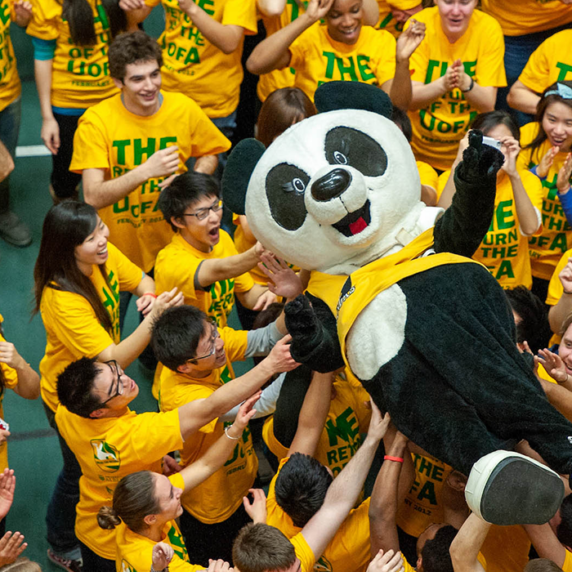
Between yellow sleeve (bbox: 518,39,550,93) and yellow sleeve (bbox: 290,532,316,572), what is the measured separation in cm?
260

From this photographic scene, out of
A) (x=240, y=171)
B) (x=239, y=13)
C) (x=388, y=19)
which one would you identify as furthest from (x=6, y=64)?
(x=240, y=171)

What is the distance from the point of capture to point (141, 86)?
139 inches

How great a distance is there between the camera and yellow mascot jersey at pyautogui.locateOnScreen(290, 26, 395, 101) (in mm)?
3875

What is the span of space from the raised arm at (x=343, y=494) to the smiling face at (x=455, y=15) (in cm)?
215

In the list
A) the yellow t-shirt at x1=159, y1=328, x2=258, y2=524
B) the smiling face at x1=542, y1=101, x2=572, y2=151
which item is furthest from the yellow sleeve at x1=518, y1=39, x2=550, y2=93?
the yellow t-shirt at x1=159, y1=328, x2=258, y2=524

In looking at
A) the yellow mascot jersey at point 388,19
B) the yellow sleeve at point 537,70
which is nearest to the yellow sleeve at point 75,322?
the yellow mascot jersey at point 388,19

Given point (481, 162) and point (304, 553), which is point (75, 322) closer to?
point (304, 553)

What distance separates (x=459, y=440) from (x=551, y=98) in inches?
81.8

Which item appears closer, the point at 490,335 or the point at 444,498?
the point at 490,335

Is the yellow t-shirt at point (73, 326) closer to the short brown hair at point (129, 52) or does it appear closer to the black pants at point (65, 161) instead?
the short brown hair at point (129, 52)

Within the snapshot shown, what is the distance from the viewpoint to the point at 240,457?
9.81ft

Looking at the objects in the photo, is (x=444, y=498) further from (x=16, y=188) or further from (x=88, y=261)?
(x=16, y=188)

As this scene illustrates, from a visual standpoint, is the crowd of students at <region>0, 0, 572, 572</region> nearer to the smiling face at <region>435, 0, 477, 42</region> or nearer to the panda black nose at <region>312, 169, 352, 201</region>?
the smiling face at <region>435, 0, 477, 42</region>

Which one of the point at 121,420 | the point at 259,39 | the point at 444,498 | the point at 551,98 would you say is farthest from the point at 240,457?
the point at 259,39
